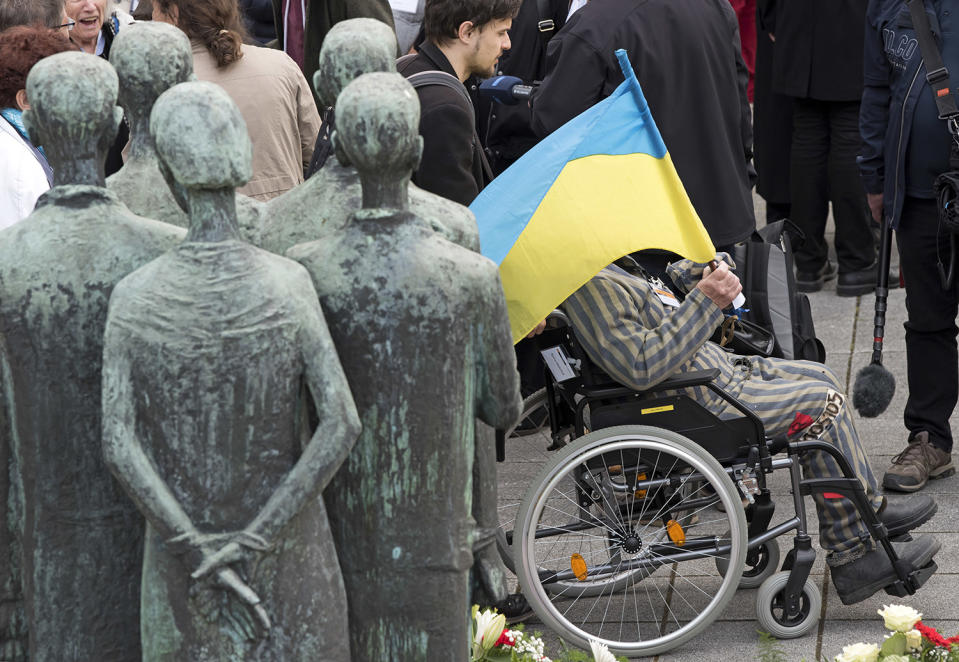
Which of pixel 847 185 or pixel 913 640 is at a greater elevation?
pixel 913 640

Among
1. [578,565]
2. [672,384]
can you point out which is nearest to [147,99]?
[672,384]

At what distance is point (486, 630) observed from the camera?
3.65 m

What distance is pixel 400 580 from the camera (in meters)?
2.60

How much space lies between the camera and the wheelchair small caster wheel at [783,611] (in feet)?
14.4

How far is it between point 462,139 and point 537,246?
0.73 m

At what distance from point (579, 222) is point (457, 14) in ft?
3.77

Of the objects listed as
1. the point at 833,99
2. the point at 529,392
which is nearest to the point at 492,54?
the point at 529,392

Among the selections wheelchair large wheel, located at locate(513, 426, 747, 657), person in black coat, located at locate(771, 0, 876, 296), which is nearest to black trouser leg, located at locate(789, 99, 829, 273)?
person in black coat, located at locate(771, 0, 876, 296)

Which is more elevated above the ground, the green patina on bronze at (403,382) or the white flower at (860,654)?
the green patina on bronze at (403,382)

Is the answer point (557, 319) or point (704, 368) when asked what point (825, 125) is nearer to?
point (704, 368)

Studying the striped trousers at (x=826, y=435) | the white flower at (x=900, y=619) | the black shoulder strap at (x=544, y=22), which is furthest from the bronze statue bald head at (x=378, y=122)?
the black shoulder strap at (x=544, y=22)

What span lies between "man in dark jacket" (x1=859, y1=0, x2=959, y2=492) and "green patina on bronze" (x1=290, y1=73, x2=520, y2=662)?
309 centimetres

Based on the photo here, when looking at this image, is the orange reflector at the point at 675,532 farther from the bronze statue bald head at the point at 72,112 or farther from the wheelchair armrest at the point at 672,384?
the bronze statue bald head at the point at 72,112

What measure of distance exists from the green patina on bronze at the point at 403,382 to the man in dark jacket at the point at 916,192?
122 inches
